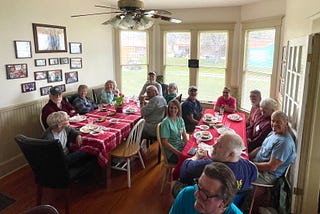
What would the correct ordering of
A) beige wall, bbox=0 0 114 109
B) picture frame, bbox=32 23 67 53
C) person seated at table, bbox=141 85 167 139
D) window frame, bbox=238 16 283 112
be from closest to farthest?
1. beige wall, bbox=0 0 114 109
2. person seated at table, bbox=141 85 167 139
3. picture frame, bbox=32 23 67 53
4. window frame, bbox=238 16 283 112

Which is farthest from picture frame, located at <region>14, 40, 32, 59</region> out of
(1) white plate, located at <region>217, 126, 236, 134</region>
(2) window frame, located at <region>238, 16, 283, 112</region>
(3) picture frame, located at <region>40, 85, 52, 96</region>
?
(2) window frame, located at <region>238, 16, 283, 112</region>

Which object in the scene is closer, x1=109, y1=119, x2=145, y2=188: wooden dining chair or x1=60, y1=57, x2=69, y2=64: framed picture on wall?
x1=109, y1=119, x2=145, y2=188: wooden dining chair

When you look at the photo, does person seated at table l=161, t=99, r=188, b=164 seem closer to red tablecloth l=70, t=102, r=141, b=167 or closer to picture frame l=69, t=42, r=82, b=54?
red tablecloth l=70, t=102, r=141, b=167

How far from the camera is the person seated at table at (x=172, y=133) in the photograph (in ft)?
9.22

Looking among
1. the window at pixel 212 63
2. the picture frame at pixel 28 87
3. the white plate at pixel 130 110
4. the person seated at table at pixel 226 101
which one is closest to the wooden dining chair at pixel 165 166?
the white plate at pixel 130 110

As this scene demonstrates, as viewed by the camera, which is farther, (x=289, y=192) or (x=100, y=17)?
(x=100, y=17)

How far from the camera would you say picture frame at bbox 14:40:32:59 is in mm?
3525

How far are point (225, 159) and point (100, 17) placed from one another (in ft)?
15.4

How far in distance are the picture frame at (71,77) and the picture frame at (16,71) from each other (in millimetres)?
921

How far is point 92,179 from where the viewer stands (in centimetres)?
332

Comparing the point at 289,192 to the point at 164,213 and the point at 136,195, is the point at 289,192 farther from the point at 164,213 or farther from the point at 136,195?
the point at 136,195

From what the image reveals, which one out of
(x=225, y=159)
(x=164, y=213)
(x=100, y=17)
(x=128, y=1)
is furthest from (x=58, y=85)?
(x=225, y=159)

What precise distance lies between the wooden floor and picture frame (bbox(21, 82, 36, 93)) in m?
1.27

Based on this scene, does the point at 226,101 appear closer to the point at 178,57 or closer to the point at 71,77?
the point at 178,57
